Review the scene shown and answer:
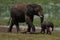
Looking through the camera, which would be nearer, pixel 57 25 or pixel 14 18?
pixel 14 18

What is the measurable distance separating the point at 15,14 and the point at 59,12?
38.3 ft

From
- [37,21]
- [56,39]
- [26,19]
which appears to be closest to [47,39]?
[56,39]

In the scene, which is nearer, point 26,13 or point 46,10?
point 26,13

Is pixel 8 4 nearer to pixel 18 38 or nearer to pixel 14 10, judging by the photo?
pixel 14 10

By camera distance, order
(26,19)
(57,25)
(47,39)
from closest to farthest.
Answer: (47,39), (26,19), (57,25)

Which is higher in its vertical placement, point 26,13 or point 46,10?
point 26,13

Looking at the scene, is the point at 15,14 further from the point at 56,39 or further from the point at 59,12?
the point at 59,12

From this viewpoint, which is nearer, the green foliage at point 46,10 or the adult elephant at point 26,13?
the adult elephant at point 26,13

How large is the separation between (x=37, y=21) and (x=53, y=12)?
190 inches

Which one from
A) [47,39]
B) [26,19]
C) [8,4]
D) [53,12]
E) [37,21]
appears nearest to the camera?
[47,39]

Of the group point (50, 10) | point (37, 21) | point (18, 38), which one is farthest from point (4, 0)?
point (18, 38)

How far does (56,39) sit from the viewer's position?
19203mm

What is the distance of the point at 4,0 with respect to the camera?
39.8 metres

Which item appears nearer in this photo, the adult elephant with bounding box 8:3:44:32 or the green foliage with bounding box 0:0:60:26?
the adult elephant with bounding box 8:3:44:32
